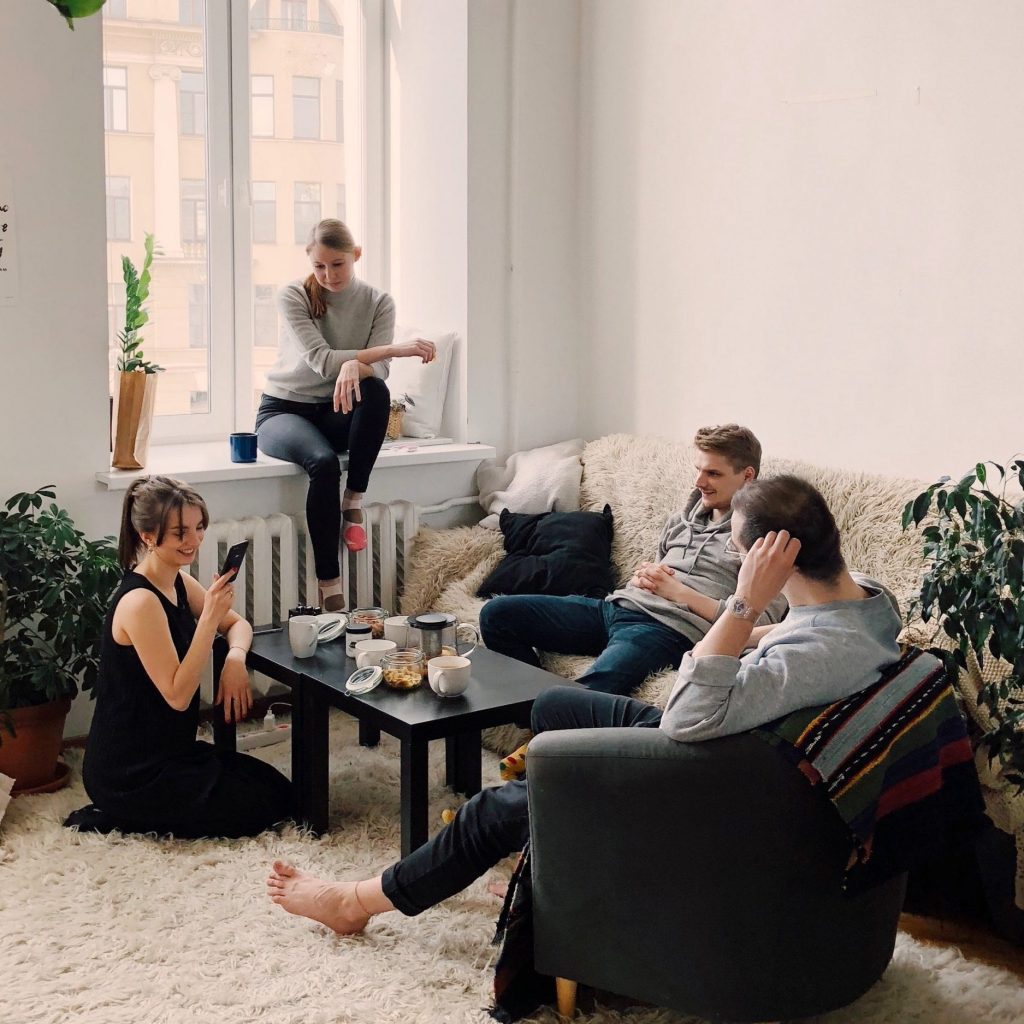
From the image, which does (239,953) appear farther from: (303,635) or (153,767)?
(303,635)

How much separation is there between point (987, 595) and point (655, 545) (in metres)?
1.33

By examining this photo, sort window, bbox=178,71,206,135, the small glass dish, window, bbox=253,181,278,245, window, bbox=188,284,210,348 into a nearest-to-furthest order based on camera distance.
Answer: the small glass dish → window, bbox=178,71,206,135 → window, bbox=188,284,210,348 → window, bbox=253,181,278,245

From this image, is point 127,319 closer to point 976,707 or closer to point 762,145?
point 762,145

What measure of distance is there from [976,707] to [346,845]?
1.41m

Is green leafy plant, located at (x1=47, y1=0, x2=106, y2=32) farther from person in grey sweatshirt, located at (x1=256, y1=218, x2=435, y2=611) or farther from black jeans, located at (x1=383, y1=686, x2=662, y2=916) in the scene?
person in grey sweatshirt, located at (x1=256, y1=218, x2=435, y2=611)

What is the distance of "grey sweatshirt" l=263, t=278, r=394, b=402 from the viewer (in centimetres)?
381

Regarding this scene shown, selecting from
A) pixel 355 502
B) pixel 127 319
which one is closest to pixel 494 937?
pixel 355 502

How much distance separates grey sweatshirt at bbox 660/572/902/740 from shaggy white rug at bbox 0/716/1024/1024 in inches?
26.3

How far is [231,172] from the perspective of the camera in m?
4.13

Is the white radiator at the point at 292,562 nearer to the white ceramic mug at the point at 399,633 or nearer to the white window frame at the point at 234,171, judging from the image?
the white window frame at the point at 234,171

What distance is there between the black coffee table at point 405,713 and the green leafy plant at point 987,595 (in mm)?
877

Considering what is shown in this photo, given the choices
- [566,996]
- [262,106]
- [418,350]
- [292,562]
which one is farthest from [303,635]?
[262,106]

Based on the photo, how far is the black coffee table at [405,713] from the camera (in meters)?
2.58

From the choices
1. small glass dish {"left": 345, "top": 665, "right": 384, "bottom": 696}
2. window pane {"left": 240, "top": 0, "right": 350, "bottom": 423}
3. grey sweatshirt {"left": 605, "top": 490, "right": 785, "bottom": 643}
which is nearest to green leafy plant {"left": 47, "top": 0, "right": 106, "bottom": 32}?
small glass dish {"left": 345, "top": 665, "right": 384, "bottom": 696}
